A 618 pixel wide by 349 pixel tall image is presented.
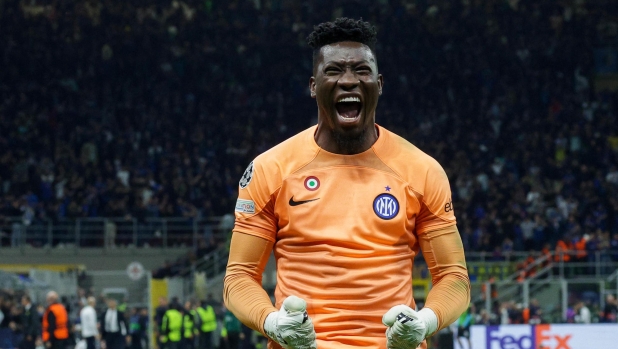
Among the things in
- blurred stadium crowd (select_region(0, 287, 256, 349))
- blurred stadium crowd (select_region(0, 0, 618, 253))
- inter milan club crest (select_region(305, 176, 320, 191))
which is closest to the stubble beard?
inter milan club crest (select_region(305, 176, 320, 191))

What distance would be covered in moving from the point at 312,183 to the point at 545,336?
1145cm

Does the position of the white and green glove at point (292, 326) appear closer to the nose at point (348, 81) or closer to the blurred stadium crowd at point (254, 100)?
the nose at point (348, 81)

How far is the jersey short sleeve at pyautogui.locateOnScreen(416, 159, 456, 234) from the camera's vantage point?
381 cm

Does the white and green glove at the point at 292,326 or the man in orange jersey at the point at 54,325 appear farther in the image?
the man in orange jersey at the point at 54,325

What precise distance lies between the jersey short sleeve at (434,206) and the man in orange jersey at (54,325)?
48.1 feet

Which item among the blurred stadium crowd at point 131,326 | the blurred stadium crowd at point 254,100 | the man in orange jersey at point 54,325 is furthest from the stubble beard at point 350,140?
the blurred stadium crowd at point 254,100

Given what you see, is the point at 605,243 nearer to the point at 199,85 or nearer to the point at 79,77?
the point at 199,85

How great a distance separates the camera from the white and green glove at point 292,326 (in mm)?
3320

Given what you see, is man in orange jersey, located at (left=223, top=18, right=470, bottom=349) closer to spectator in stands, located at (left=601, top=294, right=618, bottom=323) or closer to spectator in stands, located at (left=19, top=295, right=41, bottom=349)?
spectator in stands, located at (left=19, top=295, right=41, bottom=349)

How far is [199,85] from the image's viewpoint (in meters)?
31.5

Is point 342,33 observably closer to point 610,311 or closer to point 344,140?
point 344,140

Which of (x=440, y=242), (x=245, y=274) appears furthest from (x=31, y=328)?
(x=440, y=242)

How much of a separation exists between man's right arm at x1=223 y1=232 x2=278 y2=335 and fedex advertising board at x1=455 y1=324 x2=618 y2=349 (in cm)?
1091

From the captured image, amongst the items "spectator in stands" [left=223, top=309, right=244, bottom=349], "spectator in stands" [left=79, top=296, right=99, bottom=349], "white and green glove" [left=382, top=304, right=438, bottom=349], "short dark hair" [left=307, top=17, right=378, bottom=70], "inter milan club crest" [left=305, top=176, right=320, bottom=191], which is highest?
"short dark hair" [left=307, top=17, right=378, bottom=70]
